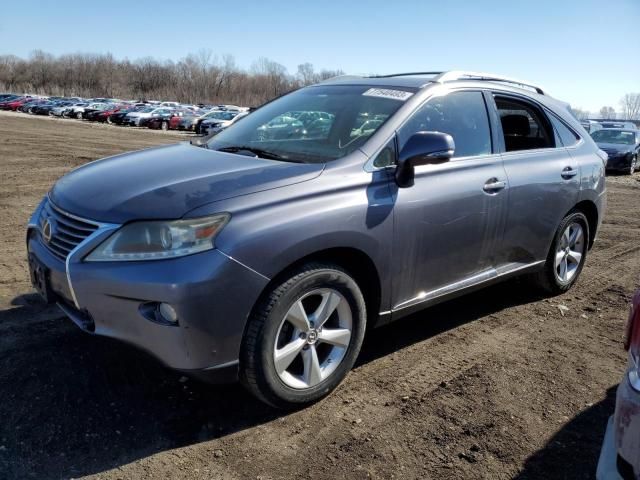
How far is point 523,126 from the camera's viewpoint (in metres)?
4.50

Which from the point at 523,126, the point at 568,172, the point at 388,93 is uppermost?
Answer: the point at 388,93

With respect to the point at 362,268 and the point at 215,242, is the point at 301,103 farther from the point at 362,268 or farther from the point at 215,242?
the point at 215,242

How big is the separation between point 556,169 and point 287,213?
Answer: 107 inches

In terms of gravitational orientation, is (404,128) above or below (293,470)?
above

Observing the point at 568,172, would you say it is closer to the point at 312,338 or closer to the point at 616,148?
the point at 312,338

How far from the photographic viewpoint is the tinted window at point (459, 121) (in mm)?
3569

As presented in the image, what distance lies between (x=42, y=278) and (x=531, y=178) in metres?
3.41

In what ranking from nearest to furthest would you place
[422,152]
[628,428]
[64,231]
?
1. [628,428]
2. [64,231]
3. [422,152]

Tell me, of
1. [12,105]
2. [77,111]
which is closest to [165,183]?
[77,111]

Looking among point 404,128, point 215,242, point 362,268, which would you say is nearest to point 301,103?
point 404,128

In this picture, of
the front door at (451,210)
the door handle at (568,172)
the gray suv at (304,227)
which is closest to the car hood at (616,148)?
the door handle at (568,172)

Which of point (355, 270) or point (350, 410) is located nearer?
point (350, 410)

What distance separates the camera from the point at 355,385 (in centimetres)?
337

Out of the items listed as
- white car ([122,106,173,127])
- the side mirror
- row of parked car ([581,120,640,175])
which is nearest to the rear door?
the side mirror
